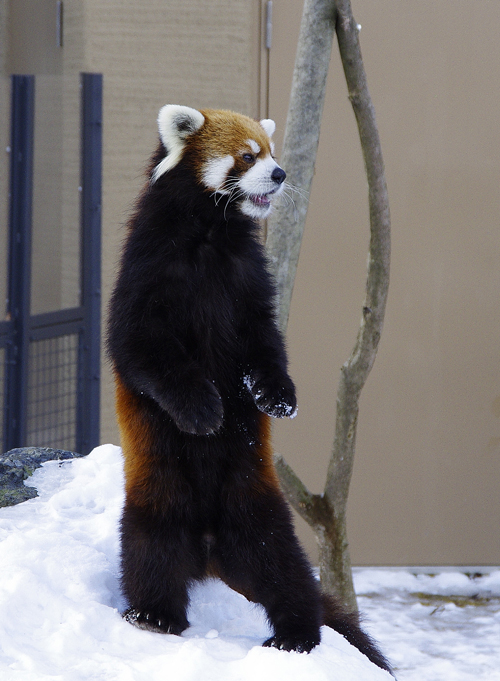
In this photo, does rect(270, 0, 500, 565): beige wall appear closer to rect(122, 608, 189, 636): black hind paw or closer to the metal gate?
the metal gate

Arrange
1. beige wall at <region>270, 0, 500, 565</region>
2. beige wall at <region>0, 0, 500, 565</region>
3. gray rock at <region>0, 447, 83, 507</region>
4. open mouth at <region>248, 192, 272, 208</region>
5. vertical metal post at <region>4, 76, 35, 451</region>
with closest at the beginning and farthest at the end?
1. open mouth at <region>248, 192, 272, 208</region>
2. gray rock at <region>0, 447, 83, 507</region>
3. vertical metal post at <region>4, 76, 35, 451</region>
4. beige wall at <region>0, 0, 500, 565</region>
5. beige wall at <region>270, 0, 500, 565</region>

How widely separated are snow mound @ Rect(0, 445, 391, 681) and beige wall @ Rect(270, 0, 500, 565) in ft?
8.73

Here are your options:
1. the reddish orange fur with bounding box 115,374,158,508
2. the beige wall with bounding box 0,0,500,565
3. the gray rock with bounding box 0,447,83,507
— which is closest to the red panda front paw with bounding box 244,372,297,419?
the reddish orange fur with bounding box 115,374,158,508

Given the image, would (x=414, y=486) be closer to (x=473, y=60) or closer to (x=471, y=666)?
(x=471, y=666)

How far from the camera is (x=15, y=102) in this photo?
382 centimetres

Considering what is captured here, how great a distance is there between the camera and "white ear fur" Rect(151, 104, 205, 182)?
1.85 metres

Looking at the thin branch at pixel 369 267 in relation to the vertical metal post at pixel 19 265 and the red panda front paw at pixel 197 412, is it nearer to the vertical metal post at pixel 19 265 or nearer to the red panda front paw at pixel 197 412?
the red panda front paw at pixel 197 412

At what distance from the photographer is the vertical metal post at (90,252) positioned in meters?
4.04

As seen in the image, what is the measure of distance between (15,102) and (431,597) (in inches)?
135

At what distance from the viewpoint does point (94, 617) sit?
1.65 metres

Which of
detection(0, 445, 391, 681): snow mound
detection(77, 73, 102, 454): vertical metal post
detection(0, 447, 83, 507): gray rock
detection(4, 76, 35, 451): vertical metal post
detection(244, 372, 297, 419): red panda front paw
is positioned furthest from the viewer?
detection(77, 73, 102, 454): vertical metal post

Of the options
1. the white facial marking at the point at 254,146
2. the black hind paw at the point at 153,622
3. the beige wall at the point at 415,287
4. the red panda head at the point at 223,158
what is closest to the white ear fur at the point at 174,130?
the red panda head at the point at 223,158

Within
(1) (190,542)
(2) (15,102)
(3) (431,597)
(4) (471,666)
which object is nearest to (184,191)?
(1) (190,542)

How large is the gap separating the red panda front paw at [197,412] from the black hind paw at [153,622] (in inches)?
15.6
